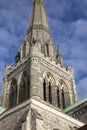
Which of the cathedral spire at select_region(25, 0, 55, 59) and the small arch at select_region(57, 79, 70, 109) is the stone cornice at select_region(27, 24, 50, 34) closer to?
the cathedral spire at select_region(25, 0, 55, 59)

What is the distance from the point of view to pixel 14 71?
3139 centimetres

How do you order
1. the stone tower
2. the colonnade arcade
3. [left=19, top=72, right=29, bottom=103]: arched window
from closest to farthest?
the stone tower < [left=19, top=72, right=29, bottom=103]: arched window < the colonnade arcade

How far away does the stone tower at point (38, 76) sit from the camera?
28.2m

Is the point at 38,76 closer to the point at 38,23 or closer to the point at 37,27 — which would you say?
the point at 37,27

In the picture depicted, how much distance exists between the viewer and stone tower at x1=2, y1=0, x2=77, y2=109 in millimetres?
28156

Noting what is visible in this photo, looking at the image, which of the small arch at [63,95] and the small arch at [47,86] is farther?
the small arch at [63,95]

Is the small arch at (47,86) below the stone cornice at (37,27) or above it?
below

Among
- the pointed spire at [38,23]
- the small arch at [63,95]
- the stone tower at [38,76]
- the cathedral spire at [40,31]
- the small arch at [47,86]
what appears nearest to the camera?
the stone tower at [38,76]

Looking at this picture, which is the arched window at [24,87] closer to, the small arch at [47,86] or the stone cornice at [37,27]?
the small arch at [47,86]

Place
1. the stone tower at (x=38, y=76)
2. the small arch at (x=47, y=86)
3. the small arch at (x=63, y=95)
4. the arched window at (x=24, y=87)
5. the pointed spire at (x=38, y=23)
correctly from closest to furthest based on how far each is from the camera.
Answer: the stone tower at (x=38, y=76) < the small arch at (x=47, y=86) < the arched window at (x=24, y=87) < the small arch at (x=63, y=95) < the pointed spire at (x=38, y=23)

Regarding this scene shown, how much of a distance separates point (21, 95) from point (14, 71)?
129 inches

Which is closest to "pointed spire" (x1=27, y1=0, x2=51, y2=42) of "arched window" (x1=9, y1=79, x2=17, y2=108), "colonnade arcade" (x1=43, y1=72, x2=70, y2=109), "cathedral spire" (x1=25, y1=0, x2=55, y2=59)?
"cathedral spire" (x1=25, y1=0, x2=55, y2=59)

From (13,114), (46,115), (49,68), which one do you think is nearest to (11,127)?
(13,114)

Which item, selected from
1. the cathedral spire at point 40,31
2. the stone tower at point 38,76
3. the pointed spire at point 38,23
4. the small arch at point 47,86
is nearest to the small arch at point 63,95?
the stone tower at point 38,76
